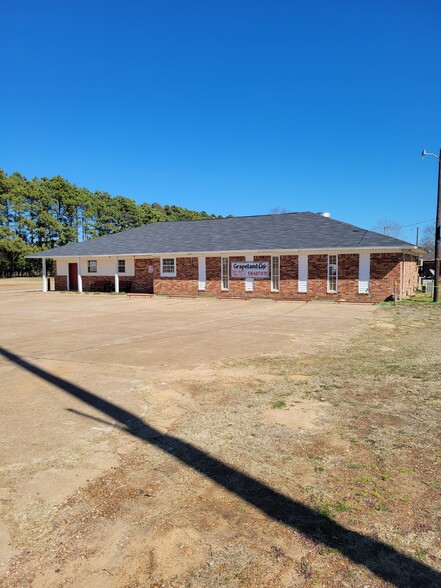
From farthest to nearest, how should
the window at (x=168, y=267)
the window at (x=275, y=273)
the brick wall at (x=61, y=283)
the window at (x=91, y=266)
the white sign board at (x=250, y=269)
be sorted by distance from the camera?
the brick wall at (x=61, y=283) → the window at (x=91, y=266) → the window at (x=168, y=267) → the white sign board at (x=250, y=269) → the window at (x=275, y=273)

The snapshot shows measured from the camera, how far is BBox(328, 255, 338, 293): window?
73.0ft

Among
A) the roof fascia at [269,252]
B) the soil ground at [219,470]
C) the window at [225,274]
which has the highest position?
the roof fascia at [269,252]

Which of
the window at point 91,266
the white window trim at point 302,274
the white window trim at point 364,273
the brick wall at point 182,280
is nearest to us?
the white window trim at point 364,273

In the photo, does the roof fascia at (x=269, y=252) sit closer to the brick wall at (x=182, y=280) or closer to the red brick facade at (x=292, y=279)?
the red brick facade at (x=292, y=279)

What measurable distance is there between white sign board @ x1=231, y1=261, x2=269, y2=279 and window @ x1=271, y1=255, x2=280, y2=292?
34cm

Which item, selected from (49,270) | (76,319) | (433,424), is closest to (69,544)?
(433,424)

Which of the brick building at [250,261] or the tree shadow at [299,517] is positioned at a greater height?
the brick building at [250,261]

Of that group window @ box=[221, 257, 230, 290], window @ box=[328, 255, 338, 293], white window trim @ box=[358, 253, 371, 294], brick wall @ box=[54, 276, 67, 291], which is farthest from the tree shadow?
brick wall @ box=[54, 276, 67, 291]

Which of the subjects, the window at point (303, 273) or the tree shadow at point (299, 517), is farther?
the window at point (303, 273)

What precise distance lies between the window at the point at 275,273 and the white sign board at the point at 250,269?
13.2 inches

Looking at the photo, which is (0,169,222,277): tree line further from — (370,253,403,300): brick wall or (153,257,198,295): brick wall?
(370,253,403,300): brick wall

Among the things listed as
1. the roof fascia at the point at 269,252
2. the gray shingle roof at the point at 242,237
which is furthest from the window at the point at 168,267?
the gray shingle roof at the point at 242,237

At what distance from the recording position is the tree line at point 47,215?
4991 cm

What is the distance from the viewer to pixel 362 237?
870 inches
